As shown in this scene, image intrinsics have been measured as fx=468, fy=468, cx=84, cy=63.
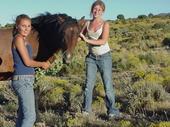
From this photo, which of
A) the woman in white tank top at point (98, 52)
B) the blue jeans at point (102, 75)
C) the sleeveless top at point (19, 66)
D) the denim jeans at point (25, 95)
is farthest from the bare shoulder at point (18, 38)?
the blue jeans at point (102, 75)

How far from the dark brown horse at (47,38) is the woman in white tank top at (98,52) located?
27cm

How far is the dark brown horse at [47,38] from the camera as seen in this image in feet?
28.2

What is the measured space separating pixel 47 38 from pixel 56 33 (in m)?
0.31

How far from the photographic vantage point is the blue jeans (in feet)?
28.1

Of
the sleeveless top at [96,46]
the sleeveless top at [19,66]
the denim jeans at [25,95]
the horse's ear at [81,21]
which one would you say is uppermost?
→ the horse's ear at [81,21]

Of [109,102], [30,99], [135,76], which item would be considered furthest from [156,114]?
[135,76]

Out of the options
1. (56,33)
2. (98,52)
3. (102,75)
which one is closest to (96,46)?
(98,52)

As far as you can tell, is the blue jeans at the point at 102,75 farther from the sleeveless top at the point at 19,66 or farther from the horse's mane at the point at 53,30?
the sleeveless top at the point at 19,66

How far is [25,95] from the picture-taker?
254 inches

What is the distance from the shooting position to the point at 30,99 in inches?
256

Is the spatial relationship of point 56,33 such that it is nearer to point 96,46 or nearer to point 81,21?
point 81,21

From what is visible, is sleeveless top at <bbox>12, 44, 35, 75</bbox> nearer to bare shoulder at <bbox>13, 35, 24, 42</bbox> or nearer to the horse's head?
bare shoulder at <bbox>13, 35, 24, 42</bbox>

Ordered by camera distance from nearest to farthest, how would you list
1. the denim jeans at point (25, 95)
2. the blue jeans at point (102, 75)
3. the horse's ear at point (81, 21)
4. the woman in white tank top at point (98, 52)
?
the denim jeans at point (25, 95), the woman in white tank top at point (98, 52), the blue jeans at point (102, 75), the horse's ear at point (81, 21)

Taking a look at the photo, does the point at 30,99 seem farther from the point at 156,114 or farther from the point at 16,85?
the point at 156,114
